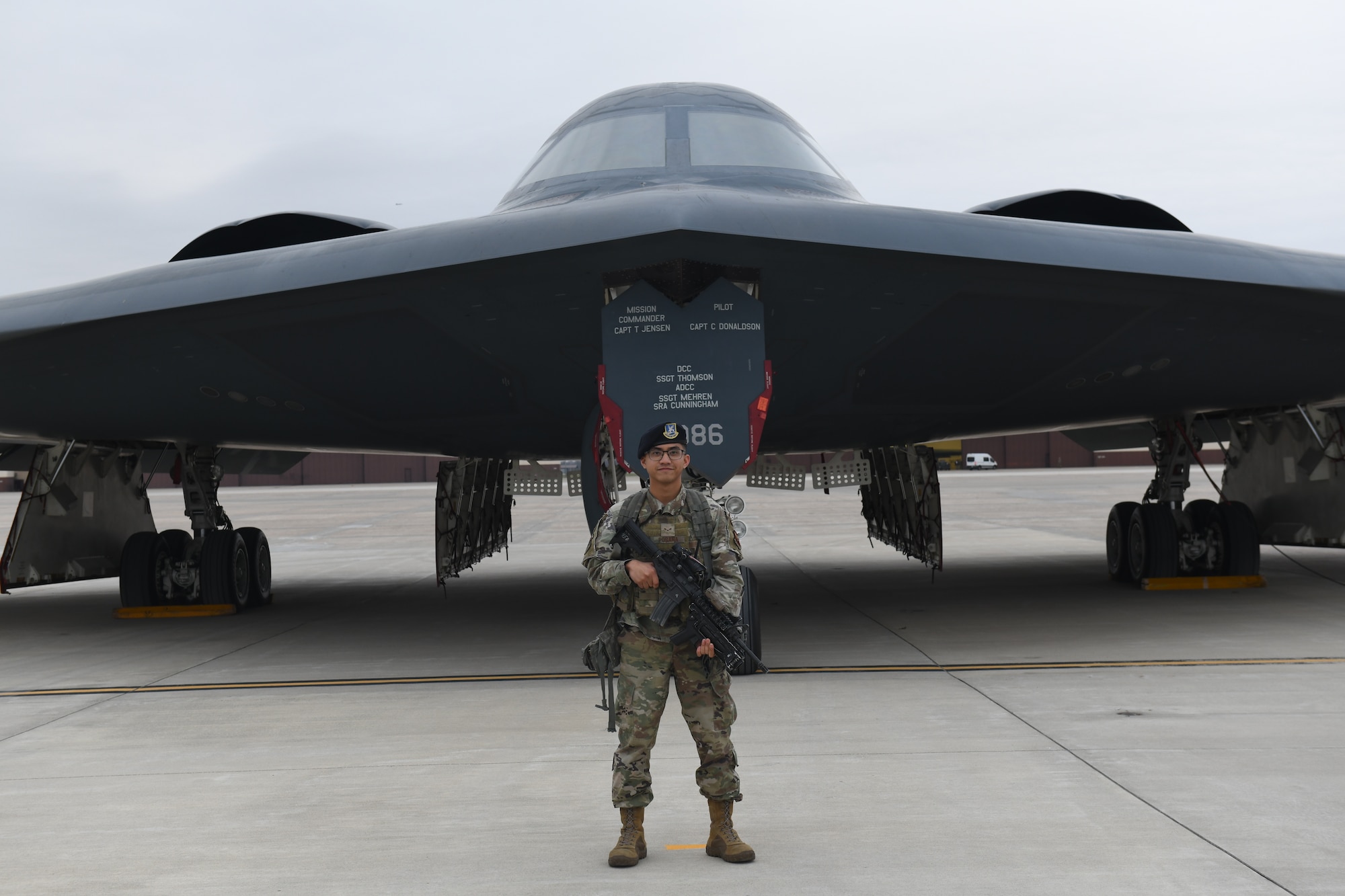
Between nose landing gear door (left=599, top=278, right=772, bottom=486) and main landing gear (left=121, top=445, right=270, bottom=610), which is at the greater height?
nose landing gear door (left=599, top=278, right=772, bottom=486)

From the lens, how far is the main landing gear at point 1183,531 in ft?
37.7

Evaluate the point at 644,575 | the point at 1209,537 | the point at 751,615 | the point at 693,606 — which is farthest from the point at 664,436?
the point at 1209,537

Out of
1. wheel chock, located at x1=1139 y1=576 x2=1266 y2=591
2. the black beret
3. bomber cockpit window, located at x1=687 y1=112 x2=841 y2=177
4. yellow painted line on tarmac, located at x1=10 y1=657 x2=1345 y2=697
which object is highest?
bomber cockpit window, located at x1=687 y1=112 x2=841 y2=177

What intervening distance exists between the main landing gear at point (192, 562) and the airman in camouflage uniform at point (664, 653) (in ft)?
29.3

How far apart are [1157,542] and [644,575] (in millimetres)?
9487

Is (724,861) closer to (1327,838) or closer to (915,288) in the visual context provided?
(1327,838)

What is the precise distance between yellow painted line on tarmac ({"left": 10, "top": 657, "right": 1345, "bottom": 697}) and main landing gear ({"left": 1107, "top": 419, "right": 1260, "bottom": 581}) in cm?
428

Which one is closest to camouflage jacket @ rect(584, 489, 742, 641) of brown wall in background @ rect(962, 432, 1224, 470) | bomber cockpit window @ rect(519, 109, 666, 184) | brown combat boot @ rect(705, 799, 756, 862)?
brown combat boot @ rect(705, 799, 756, 862)

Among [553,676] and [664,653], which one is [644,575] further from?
[553,676]

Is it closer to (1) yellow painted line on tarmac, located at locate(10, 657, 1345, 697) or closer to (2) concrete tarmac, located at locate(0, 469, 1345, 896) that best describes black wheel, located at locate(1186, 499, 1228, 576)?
(2) concrete tarmac, located at locate(0, 469, 1345, 896)

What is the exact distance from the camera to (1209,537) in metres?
11.7

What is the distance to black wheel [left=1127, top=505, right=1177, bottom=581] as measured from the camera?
11.6 metres

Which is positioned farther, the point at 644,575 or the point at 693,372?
the point at 693,372

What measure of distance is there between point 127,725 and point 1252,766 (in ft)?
18.8
